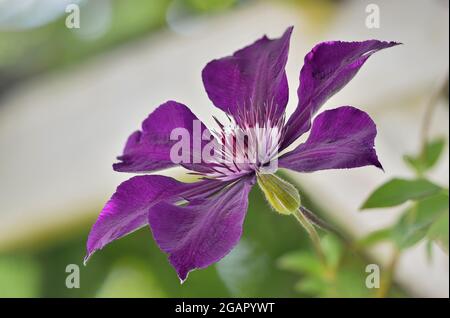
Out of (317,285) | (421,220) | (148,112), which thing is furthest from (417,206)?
(148,112)

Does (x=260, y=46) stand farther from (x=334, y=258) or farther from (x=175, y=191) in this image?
→ (x=334, y=258)

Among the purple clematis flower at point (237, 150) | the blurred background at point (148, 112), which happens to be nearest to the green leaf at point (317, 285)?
the blurred background at point (148, 112)

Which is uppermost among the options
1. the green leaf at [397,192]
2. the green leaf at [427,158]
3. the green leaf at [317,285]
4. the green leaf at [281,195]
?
the green leaf at [427,158]

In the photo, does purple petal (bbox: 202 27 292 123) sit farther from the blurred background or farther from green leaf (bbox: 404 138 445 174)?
the blurred background

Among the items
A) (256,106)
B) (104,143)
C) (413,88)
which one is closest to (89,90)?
(104,143)

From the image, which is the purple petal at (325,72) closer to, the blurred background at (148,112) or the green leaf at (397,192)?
the green leaf at (397,192)

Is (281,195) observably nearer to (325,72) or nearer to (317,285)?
(325,72)
